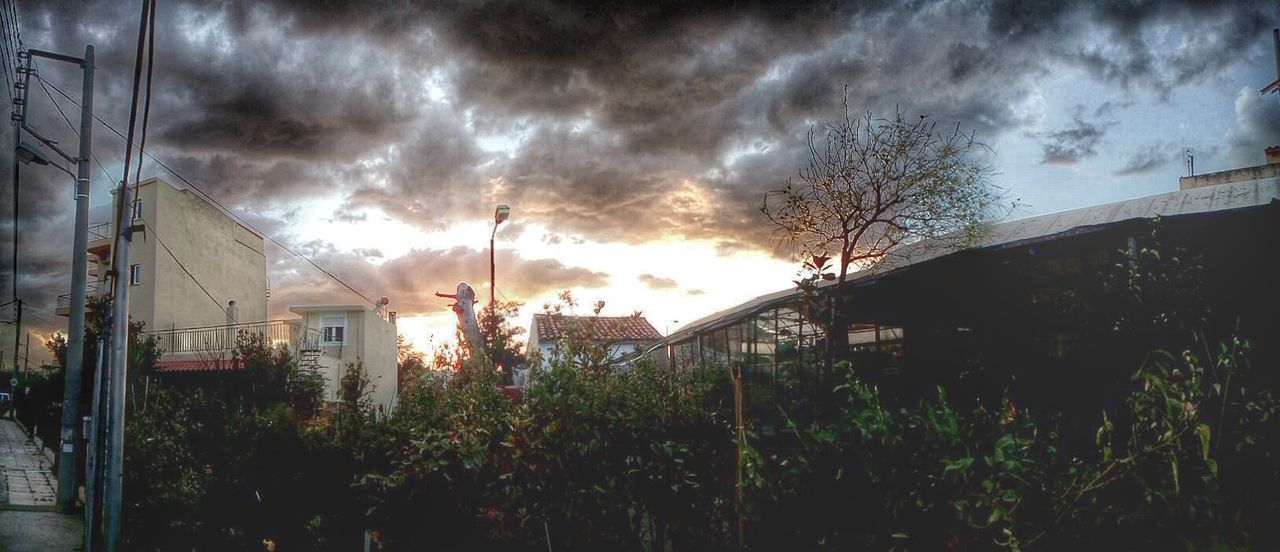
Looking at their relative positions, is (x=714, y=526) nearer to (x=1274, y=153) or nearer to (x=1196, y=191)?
(x=1196, y=191)

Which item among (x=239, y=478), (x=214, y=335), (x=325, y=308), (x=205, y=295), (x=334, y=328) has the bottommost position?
(x=239, y=478)

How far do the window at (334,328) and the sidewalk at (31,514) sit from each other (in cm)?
927

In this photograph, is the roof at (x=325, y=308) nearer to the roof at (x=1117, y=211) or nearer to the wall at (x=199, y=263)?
the wall at (x=199, y=263)

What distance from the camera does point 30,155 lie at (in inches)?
495

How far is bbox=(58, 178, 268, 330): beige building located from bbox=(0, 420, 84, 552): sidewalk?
6.40 meters

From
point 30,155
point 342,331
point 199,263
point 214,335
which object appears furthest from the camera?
point 342,331

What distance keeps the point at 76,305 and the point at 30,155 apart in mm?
2706

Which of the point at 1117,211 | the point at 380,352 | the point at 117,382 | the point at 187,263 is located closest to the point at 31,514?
the point at 117,382

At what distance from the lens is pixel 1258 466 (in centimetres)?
322

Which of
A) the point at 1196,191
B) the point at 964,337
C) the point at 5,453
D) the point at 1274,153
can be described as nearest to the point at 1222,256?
the point at 964,337

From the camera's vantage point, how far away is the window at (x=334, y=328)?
2897 cm

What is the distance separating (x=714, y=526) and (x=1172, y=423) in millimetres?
2524

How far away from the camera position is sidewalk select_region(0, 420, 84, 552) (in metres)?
11.4

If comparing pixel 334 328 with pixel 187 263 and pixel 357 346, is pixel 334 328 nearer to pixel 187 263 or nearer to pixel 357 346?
pixel 357 346
